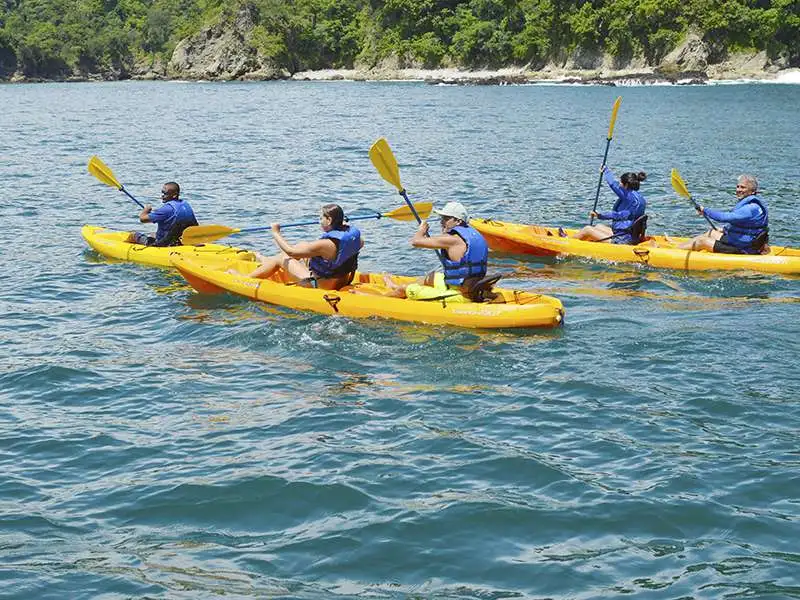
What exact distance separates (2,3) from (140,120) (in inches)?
4836

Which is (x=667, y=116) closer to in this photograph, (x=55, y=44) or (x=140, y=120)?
(x=140, y=120)

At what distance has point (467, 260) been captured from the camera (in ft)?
36.5

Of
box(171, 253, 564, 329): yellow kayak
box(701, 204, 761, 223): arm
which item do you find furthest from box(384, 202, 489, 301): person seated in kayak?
box(701, 204, 761, 223): arm

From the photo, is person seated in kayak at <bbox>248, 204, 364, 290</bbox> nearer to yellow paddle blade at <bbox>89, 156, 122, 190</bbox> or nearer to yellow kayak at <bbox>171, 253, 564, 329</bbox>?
yellow kayak at <bbox>171, 253, 564, 329</bbox>

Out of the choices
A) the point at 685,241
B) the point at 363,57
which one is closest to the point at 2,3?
the point at 363,57

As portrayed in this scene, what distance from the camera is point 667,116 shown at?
1690 inches

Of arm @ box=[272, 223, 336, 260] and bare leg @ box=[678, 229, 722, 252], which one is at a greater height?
arm @ box=[272, 223, 336, 260]

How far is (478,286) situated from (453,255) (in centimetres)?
43

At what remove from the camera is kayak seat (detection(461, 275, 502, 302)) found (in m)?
11.2

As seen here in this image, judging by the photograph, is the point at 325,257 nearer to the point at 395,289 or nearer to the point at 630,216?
the point at 395,289

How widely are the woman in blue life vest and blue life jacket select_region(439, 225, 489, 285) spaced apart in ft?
13.5

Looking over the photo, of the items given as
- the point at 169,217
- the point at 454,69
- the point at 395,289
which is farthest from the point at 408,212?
the point at 454,69

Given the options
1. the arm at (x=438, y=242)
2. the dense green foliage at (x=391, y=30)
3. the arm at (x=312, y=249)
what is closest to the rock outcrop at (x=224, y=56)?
the dense green foliage at (x=391, y=30)

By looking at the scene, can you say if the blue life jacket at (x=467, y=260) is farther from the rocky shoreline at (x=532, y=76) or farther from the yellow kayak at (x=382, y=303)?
the rocky shoreline at (x=532, y=76)
